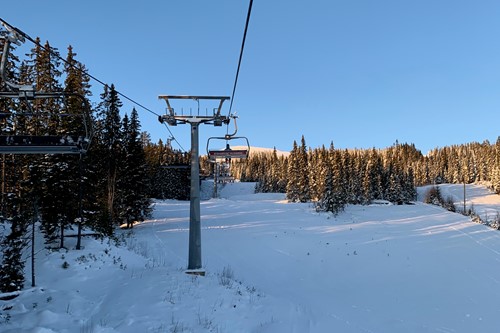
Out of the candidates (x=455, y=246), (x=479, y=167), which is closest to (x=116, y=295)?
(x=455, y=246)

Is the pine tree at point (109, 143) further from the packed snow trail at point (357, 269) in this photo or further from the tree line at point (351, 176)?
the tree line at point (351, 176)

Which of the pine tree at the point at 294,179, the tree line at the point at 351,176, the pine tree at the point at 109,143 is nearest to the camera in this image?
the pine tree at the point at 109,143

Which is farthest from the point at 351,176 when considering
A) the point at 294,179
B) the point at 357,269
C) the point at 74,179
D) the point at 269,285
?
the point at 74,179

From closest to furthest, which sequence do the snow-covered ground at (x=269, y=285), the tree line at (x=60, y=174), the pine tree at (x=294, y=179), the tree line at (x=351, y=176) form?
Result: the snow-covered ground at (x=269, y=285) → the tree line at (x=60, y=174) → the tree line at (x=351, y=176) → the pine tree at (x=294, y=179)

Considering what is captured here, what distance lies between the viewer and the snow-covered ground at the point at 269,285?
907 cm

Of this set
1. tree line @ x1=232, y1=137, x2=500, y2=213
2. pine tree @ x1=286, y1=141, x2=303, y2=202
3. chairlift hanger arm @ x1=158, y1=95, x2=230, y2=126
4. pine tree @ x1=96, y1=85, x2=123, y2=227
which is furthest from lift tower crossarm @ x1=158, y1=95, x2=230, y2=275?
pine tree @ x1=286, y1=141, x2=303, y2=202

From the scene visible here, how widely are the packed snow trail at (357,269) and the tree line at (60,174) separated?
209 inches

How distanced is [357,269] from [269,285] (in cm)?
727

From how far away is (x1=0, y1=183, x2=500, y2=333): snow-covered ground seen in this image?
907 cm

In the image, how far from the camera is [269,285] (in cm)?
1752

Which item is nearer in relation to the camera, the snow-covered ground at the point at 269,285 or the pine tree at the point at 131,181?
the snow-covered ground at the point at 269,285

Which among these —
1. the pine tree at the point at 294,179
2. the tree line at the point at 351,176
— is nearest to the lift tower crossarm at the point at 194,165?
the tree line at the point at 351,176

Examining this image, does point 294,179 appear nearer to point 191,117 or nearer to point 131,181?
point 131,181

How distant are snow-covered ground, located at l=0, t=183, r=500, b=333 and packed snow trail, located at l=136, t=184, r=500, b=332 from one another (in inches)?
3.3
